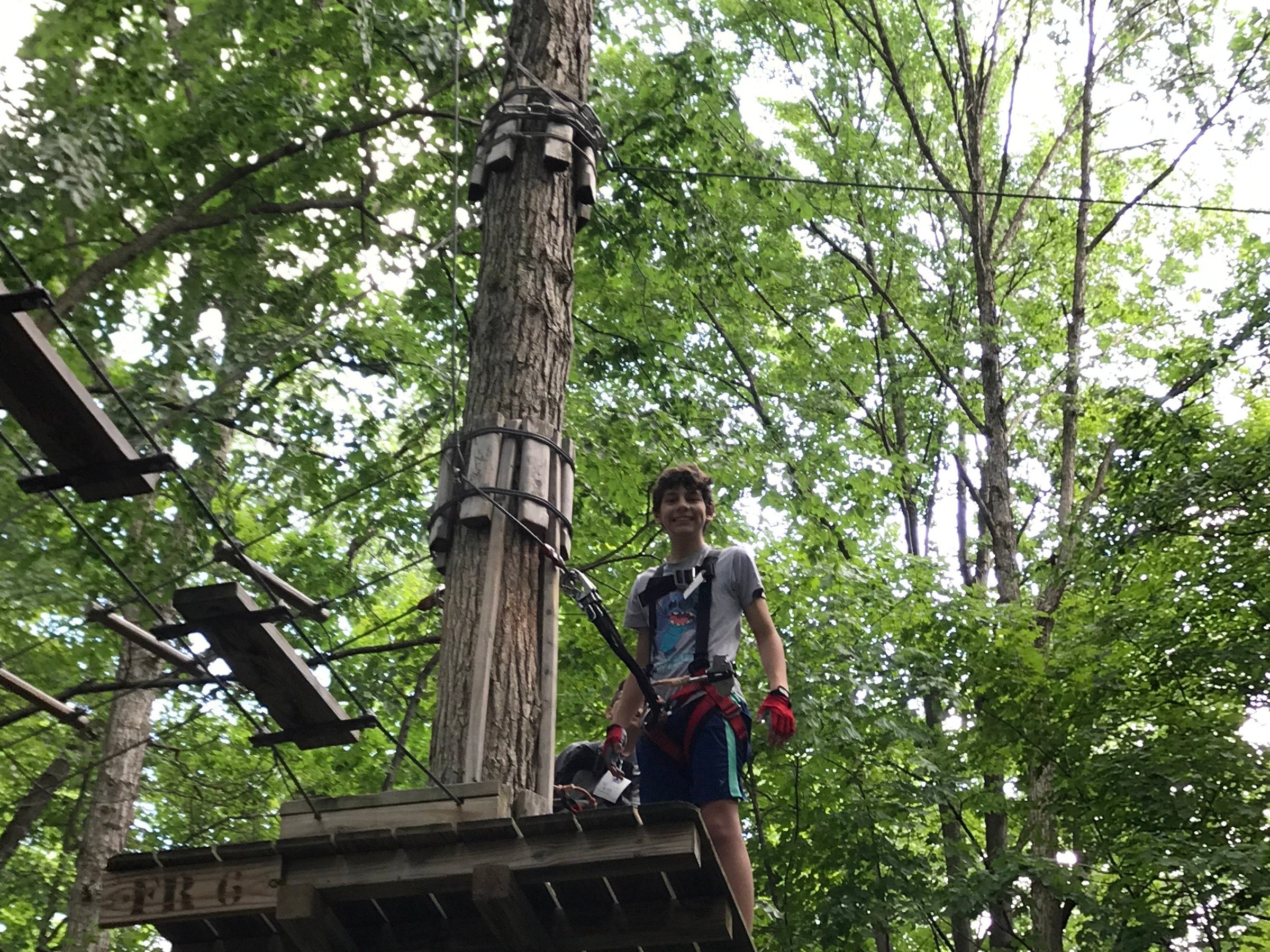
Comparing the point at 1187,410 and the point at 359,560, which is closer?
the point at 1187,410

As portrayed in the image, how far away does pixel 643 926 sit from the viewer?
349cm

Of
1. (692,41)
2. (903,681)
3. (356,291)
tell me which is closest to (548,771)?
(903,681)

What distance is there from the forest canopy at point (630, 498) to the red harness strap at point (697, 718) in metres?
2.28

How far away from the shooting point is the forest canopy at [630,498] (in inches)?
312

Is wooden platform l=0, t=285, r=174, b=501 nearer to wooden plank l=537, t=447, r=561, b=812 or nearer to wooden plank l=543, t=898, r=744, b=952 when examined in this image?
wooden plank l=537, t=447, r=561, b=812

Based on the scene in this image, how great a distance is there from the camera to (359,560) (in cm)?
1323

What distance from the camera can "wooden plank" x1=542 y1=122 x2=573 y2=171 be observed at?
5.41 meters

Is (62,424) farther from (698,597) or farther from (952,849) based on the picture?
(952,849)

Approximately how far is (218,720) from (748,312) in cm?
715

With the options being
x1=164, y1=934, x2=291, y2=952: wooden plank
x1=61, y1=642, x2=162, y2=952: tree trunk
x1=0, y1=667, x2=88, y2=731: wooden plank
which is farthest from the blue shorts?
x1=61, y1=642, x2=162, y2=952: tree trunk

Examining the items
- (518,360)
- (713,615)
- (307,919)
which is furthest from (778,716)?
(518,360)

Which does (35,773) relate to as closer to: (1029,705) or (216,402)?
(216,402)

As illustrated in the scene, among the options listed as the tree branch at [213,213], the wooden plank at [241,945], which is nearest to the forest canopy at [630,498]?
the tree branch at [213,213]

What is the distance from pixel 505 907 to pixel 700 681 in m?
1.19
